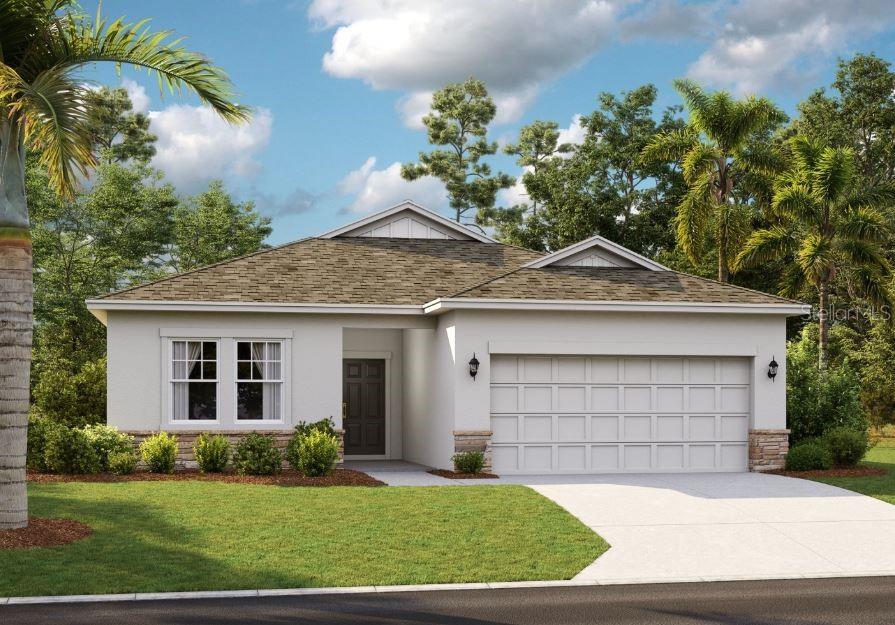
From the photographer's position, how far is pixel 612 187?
140 ft

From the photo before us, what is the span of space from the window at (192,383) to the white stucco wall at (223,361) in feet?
0.60

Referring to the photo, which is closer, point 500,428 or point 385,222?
point 500,428

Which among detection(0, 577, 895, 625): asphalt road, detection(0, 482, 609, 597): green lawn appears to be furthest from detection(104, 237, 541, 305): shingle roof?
detection(0, 577, 895, 625): asphalt road

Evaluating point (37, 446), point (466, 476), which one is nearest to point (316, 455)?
point (466, 476)

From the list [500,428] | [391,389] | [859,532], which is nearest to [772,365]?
[500,428]

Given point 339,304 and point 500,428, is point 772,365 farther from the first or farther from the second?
point 339,304

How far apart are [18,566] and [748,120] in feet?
81.9

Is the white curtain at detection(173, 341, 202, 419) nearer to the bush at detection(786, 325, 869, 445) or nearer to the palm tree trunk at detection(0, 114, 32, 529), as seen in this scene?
the palm tree trunk at detection(0, 114, 32, 529)

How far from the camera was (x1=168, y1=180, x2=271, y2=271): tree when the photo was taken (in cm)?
4250

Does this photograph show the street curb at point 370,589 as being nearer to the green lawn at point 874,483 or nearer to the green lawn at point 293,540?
the green lawn at point 293,540

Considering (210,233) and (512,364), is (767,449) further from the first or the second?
(210,233)

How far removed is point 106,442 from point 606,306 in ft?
32.6

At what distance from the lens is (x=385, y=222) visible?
25359 mm

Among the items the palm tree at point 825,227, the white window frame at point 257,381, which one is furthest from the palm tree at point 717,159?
the white window frame at point 257,381
